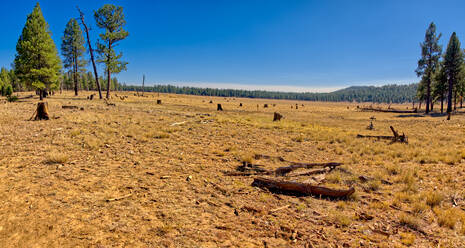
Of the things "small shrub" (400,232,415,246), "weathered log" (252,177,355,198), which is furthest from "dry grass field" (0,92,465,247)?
"weathered log" (252,177,355,198)

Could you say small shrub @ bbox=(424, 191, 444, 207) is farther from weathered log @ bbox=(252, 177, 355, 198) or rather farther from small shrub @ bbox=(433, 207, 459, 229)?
weathered log @ bbox=(252, 177, 355, 198)

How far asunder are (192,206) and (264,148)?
6.62 metres

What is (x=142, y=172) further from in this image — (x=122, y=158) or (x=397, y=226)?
(x=397, y=226)

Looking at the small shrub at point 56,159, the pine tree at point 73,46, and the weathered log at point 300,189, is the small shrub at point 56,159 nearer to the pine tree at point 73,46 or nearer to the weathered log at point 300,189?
the weathered log at point 300,189

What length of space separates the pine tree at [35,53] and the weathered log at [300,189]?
31.8 m

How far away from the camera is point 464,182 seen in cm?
683

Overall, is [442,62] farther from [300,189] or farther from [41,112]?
[41,112]

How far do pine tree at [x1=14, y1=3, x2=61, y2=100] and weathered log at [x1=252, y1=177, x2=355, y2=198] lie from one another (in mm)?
31762

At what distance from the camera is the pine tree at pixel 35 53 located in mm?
24531

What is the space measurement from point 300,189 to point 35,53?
34.1 metres

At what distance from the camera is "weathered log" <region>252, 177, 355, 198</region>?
19.0ft

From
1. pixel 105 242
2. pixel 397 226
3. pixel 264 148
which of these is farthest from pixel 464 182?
pixel 105 242

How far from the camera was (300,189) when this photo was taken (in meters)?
6.04

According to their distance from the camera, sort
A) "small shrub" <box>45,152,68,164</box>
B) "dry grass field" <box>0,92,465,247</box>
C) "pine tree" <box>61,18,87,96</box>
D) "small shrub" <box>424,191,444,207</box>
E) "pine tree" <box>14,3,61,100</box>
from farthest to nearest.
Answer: "pine tree" <box>61,18,87,96</box> < "pine tree" <box>14,3,61,100</box> < "small shrub" <box>45,152,68,164</box> < "small shrub" <box>424,191,444,207</box> < "dry grass field" <box>0,92,465,247</box>
